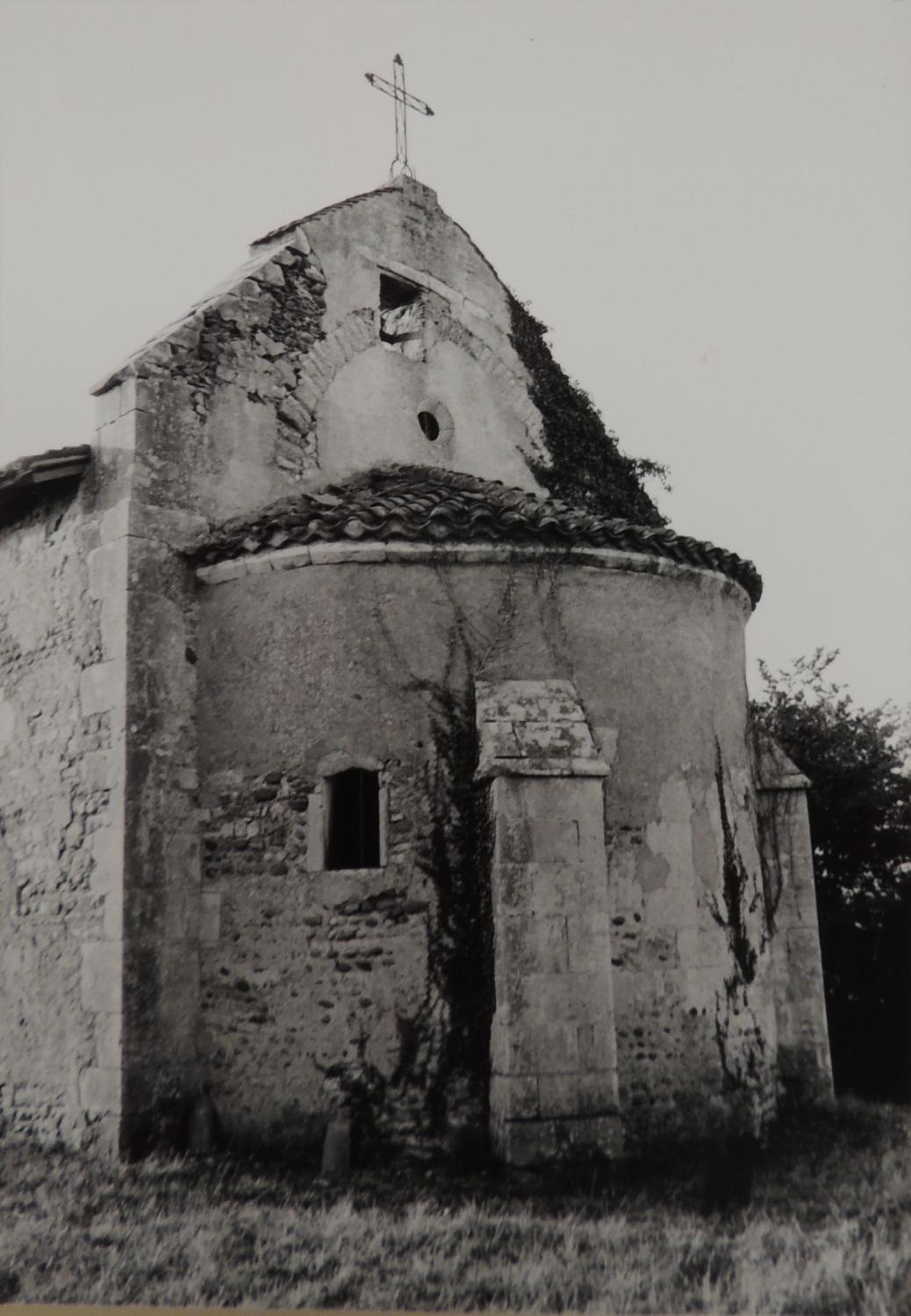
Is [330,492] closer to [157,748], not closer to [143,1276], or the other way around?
[157,748]

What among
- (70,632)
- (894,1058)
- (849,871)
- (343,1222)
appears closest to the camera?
(343,1222)

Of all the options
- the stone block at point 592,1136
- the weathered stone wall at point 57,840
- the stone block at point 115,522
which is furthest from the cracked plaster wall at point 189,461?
the stone block at point 592,1136

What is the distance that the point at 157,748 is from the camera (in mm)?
8828

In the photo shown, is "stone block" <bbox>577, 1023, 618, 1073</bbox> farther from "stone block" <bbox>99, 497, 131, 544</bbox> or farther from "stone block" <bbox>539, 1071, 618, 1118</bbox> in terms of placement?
"stone block" <bbox>99, 497, 131, 544</bbox>

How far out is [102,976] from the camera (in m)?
8.48

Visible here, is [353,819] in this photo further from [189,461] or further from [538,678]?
[189,461]

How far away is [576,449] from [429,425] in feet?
6.52

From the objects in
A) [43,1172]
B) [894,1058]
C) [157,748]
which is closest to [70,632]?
[157,748]

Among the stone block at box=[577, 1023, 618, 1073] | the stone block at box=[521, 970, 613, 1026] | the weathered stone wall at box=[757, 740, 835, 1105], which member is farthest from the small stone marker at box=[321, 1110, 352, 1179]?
the weathered stone wall at box=[757, 740, 835, 1105]

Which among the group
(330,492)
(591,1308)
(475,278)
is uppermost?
(475,278)

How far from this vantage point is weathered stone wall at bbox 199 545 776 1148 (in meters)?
8.54

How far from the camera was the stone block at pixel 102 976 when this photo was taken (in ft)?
27.3

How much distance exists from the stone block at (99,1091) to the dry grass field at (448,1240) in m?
0.39

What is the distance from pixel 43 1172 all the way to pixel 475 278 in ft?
30.7
